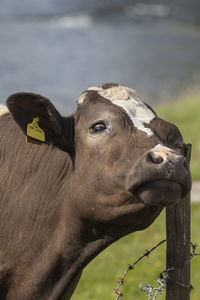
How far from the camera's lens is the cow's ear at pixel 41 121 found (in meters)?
3.66

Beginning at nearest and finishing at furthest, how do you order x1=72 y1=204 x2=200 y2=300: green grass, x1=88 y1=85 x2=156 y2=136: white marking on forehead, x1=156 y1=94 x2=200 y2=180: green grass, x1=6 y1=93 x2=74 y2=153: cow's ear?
1. x1=88 y1=85 x2=156 y2=136: white marking on forehead
2. x1=6 y1=93 x2=74 y2=153: cow's ear
3. x1=72 y1=204 x2=200 y2=300: green grass
4. x1=156 y1=94 x2=200 y2=180: green grass

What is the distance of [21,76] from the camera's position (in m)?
24.9

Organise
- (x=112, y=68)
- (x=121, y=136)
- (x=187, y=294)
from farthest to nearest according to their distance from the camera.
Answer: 1. (x=112, y=68)
2. (x=187, y=294)
3. (x=121, y=136)

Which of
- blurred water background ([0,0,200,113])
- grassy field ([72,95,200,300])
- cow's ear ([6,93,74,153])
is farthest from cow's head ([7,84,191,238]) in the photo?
blurred water background ([0,0,200,113])

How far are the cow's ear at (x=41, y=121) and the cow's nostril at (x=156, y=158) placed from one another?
74 cm

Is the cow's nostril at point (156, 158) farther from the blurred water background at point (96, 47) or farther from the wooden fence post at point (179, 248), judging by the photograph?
the blurred water background at point (96, 47)

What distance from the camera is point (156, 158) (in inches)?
126

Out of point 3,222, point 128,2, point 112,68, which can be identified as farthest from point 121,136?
point 128,2

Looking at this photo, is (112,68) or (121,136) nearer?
(121,136)

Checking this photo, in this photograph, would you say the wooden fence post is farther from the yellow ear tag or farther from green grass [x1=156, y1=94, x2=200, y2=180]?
green grass [x1=156, y1=94, x2=200, y2=180]

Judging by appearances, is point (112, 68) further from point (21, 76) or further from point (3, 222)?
point (3, 222)

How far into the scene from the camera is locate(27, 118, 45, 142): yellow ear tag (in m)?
3.73

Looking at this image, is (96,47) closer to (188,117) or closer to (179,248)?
(188,117)

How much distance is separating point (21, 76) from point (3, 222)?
2141 cm
